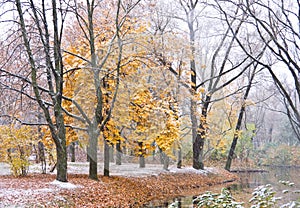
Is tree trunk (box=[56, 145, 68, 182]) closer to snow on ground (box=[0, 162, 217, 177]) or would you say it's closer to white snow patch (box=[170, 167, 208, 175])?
snow on ground (box=[0, 162, 217, 177])

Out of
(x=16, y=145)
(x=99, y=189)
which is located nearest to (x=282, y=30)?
(x=99, y=189)

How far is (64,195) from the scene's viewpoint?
856 centimetres

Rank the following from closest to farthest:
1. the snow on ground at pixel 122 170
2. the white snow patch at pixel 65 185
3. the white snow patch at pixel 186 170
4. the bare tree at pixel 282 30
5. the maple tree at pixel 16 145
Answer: the bare tree at pixel 282 30
the white snow patch at pixel 65 185
the maple tree at pixel 16 145
the snow on ground at pixel 122 170
the white snow patch at pixel 186 170

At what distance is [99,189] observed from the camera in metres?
10.1

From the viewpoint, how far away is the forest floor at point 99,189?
7.95 meters

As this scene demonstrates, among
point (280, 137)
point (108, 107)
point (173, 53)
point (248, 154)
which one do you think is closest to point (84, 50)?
point (108, 107)

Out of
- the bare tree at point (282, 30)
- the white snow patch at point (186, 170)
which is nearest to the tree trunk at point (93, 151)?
the white snow patch at point (186, 170)

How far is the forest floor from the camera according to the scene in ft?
26.1

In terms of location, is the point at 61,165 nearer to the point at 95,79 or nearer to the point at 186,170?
the point at 95,79

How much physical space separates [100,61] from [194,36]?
7571 mm

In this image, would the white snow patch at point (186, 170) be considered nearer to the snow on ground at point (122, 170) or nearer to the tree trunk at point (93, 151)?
the snow on ground at point (122, 170)

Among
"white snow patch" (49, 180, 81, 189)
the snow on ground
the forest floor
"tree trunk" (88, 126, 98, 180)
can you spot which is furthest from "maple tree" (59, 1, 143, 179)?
the snow on ground

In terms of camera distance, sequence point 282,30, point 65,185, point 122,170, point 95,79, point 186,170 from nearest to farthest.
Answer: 1. point 282,30
2. point 65,185
3. point 95,79
4. point 122,170
5. point 186,170

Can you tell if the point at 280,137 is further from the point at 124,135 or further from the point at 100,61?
the point at 100,61
